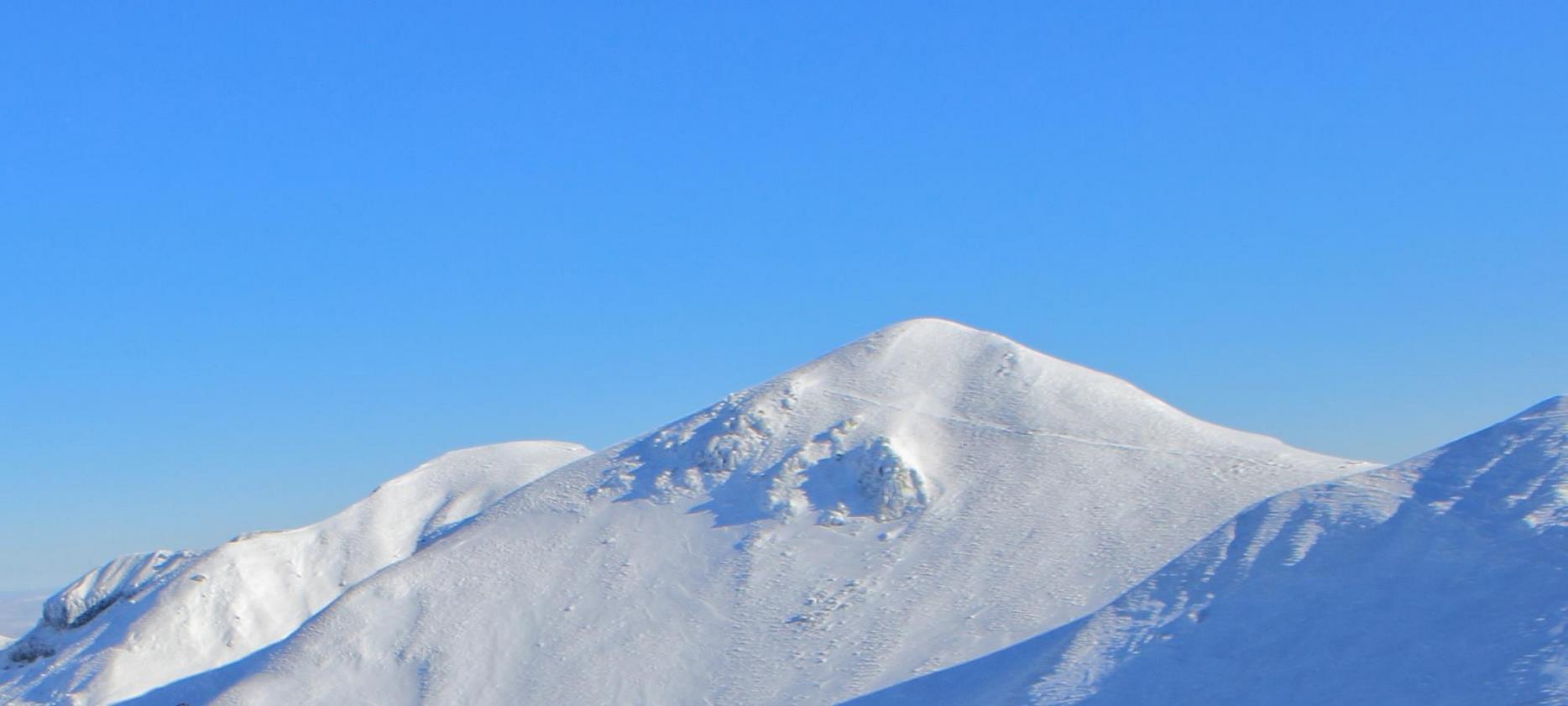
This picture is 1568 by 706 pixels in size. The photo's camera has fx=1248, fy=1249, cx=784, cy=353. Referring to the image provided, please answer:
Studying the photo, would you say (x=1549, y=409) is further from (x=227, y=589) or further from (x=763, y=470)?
(x=227, y=589)

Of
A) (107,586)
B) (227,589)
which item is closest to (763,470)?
(227,589)

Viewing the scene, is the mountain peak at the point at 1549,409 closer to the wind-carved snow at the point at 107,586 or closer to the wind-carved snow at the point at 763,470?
the wind-carved snow at the point at 763,470

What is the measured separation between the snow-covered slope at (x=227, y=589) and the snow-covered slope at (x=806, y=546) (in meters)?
7.52

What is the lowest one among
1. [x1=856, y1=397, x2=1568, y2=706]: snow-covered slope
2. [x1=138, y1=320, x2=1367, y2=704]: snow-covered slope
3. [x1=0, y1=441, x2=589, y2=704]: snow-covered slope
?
[x1=856, y1=397, x2=1568, y2=706]: snow-covered slope

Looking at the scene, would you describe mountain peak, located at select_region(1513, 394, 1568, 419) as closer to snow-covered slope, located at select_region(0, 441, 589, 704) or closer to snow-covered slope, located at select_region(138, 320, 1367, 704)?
snow-covered slope, located at select_region(138, 320, 1367, 704)

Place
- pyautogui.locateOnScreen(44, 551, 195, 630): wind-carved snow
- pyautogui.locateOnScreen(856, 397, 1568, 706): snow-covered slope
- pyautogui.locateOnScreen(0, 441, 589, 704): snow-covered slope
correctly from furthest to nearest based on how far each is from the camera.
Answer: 1. pyautogui.locateOnScreen(44, 551, 195, 630): wind-carved snow
2. pyautogui.locateOnScreen(0, 441, 589, 704): snow-covered slope
3. pyautogui.locateOnScreen(856, 397, 1568, 706): snow-covered slope

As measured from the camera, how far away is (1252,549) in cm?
2166

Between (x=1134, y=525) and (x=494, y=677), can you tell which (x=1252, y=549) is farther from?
(x=494, y=677)

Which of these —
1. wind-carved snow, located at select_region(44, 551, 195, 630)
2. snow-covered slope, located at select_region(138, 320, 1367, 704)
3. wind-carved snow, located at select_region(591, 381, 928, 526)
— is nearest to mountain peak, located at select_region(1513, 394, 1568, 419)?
snow-covered slope, located at select_region(138, 320, 1367, 704)

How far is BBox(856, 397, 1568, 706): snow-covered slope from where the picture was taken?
52.5 ft

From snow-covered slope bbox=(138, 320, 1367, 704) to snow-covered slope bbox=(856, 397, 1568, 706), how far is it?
518 cm

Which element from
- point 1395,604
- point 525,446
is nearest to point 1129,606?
point 1395,604

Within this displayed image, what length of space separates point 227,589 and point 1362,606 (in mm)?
44565

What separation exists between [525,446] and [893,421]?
1156 inches
